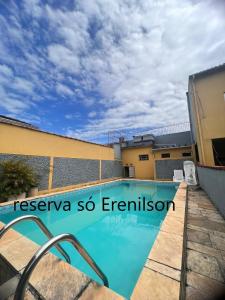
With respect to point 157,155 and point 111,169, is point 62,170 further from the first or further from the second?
point 157,155

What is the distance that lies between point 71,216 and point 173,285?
466 cm

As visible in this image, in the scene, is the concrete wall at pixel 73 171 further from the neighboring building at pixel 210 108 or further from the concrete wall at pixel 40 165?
the neighboring building at pixel 210 108

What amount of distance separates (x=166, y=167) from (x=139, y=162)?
314 cm

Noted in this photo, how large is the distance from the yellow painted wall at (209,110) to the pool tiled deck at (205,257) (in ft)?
16.8

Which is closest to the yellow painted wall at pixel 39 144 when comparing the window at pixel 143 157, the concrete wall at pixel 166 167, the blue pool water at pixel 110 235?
the blue pool water at pixel 110 235

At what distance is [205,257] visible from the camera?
2.04 metres

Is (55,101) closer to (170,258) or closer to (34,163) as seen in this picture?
(34,163)

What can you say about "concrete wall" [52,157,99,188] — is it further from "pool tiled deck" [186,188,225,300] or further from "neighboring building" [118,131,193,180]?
"pool tiled deck" [186,188,225,300]

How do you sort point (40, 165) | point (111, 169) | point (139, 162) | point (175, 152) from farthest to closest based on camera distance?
point (139, 162), point (111, 169), point (175, 152), point (40, 165)

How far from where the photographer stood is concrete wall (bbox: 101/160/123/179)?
1372 cm

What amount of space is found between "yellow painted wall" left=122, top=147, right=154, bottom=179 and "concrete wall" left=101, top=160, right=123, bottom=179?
1.03 m

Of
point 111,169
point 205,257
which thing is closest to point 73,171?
point 111,169

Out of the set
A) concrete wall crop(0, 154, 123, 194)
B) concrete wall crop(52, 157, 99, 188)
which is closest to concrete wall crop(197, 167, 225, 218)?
concrete wall crop(0, 154, 123, 194)

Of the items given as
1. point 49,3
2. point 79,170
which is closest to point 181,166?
point 79,170
